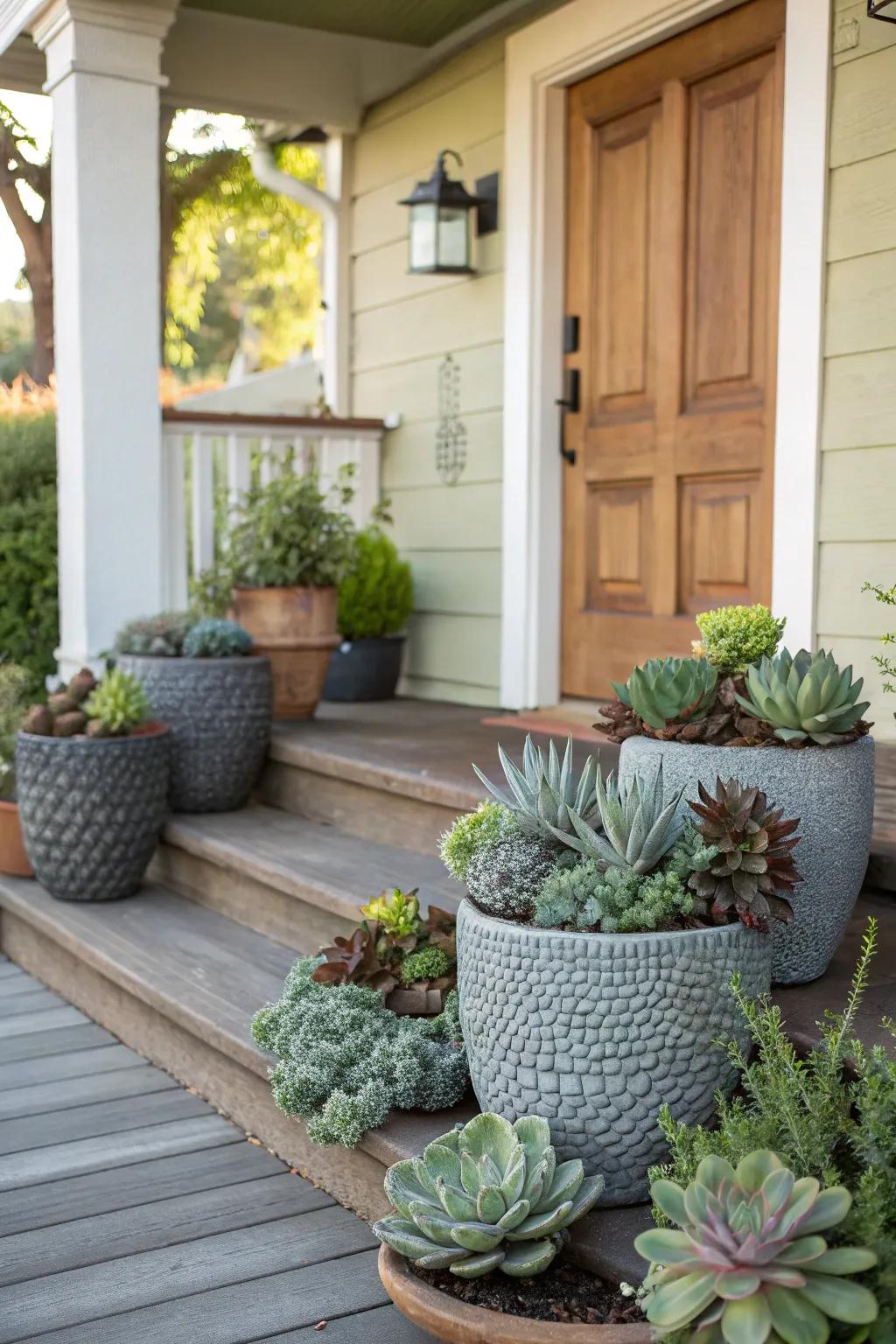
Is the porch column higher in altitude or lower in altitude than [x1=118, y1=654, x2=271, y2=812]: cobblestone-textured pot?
higher

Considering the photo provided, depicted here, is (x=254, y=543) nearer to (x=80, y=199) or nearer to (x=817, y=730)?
(x=80, y=199)

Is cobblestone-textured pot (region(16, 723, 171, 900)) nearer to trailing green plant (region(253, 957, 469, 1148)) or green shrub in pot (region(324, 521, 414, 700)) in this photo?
green shrub in pot (region(324, 521, 414, 700))

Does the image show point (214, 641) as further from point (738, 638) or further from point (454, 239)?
point (738, 638)

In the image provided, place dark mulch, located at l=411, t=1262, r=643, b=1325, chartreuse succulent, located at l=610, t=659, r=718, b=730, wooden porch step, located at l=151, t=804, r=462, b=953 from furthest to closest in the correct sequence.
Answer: wooden porch step, located at l=151, t=804, r=462, b=953, chartreuse succulent, located at l=610, t=659, r=718, b=730, dark mulch, located at l=411, t=1262, r=643, b=1325

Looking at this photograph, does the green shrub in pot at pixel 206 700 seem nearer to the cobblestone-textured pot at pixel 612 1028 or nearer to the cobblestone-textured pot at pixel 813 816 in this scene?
the cobblestone-textured pot at pixel 813 816

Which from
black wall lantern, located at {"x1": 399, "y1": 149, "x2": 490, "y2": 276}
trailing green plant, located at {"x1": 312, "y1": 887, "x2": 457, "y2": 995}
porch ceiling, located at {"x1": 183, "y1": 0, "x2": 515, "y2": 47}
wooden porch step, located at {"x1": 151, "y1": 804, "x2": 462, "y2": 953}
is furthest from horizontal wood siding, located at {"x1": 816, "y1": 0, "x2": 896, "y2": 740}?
porch ceiling, located at {"x1": 183, "y1": 0, "x2": 515, "y2": 47}

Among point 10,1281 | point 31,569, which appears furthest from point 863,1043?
A: point 31,569

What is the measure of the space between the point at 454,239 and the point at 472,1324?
3.54 metres

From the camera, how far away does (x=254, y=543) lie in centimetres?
428

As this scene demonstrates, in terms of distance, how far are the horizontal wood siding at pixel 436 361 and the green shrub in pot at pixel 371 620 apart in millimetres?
116

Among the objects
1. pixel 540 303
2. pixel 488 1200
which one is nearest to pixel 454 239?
pixel 540 303

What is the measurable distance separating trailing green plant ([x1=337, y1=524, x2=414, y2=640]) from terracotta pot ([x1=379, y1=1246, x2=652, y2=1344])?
3.04m

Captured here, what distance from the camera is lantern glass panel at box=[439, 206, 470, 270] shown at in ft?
14.6

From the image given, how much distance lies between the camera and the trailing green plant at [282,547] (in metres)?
4.23
